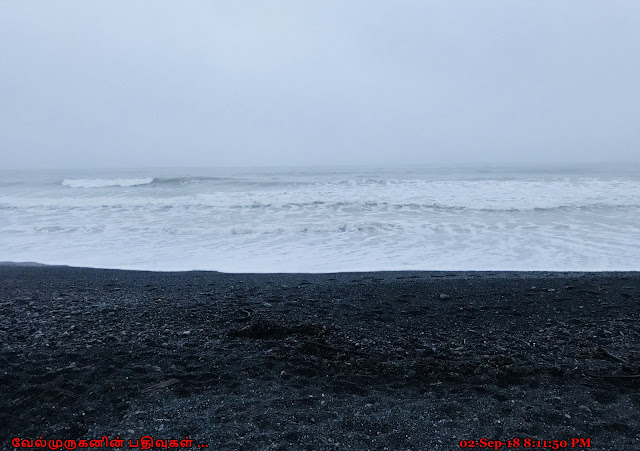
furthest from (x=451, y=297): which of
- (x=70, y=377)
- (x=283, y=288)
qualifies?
(x=70, y=377)

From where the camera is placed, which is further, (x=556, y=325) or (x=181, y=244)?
(x=181, y=244)

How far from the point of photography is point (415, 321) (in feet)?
15.5

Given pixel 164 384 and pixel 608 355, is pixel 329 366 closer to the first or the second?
pixel 164 384

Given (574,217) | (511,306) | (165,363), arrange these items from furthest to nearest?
1. (574,217)
2. (511,306)
3. (165,363)

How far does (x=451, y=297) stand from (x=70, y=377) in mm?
4360

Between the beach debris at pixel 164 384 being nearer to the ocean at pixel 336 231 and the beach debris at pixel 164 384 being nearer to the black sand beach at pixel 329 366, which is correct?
the black sand beach at pixel 329 366

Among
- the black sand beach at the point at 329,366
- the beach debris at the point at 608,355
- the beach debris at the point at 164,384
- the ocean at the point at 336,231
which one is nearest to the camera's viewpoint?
the black sand beach at the point at 329,366

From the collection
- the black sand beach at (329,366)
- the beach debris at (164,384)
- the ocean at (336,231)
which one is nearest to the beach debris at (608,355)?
the black sand beach at (329,366)

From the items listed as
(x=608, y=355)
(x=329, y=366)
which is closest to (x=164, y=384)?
(x=329, y=366)

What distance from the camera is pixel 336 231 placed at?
1195 centimetres

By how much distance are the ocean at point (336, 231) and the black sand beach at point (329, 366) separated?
2673mm

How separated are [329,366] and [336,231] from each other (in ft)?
27.6

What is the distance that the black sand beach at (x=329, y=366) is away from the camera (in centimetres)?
274

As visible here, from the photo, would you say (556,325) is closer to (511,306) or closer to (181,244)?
(511,306)
